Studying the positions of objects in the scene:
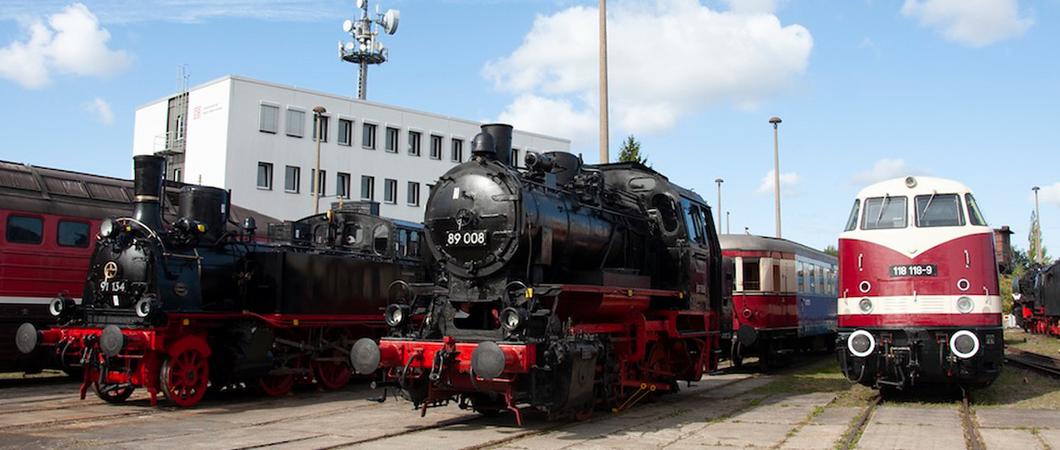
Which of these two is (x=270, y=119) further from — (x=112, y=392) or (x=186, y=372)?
(x=186, y=372)

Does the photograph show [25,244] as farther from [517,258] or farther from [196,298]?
[517,258]

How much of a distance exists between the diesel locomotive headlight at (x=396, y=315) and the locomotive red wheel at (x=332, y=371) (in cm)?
472

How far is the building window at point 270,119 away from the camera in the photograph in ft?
132

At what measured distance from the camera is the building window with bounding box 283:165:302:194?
4131 cm

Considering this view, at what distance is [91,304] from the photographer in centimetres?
1262

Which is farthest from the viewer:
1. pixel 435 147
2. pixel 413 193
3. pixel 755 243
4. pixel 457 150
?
pixel 457 150

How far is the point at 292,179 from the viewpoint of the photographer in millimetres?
41625

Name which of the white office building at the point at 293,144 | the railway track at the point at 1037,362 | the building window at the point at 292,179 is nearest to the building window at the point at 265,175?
the white office building at the point at 293,144

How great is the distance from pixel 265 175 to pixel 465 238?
3234cm

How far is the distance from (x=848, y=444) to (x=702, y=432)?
1.65 m

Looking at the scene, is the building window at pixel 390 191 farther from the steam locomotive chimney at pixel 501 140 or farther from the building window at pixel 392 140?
the steam locomotive chimney at pixel 501 140

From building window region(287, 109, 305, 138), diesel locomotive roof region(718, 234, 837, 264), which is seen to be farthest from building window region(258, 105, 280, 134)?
diesel locomotive roof region(718, 234, 837, 264)

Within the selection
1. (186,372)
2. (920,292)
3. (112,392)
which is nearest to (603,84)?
(920,292)

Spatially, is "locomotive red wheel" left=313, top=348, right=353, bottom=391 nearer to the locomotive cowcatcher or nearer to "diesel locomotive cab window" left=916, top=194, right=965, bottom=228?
the locomotive cowcatcher
